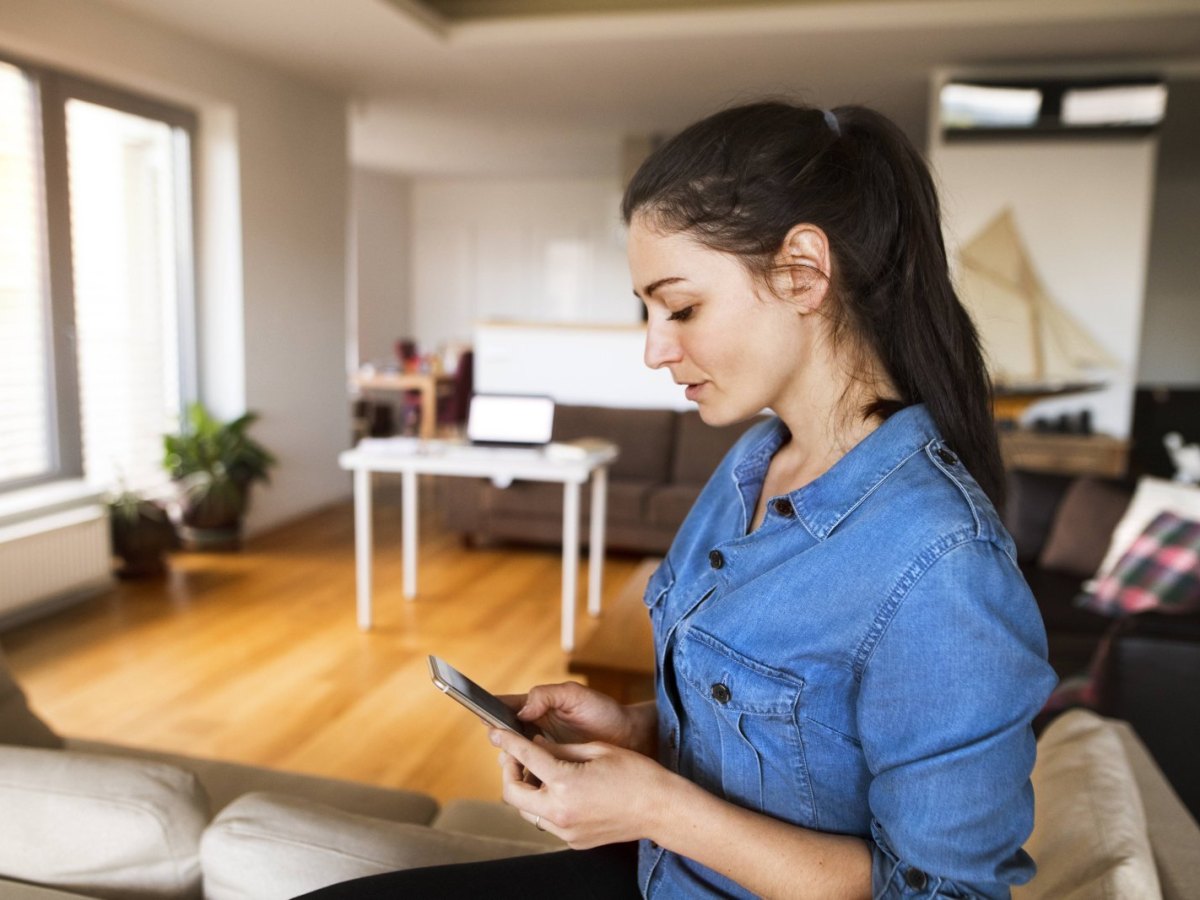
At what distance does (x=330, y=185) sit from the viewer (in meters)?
6.02

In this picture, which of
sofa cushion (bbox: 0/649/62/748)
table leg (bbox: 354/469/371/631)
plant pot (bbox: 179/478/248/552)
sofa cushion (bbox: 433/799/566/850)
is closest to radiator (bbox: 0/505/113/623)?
plant pot (bbox: 179/478/248/552)

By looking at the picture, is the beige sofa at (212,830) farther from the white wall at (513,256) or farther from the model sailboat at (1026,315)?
the white wall at (513,256)

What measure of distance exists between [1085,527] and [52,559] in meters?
3.83

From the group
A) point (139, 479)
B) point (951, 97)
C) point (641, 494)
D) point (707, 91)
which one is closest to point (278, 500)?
point (139, 479)

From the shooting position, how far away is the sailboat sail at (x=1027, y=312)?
521cm

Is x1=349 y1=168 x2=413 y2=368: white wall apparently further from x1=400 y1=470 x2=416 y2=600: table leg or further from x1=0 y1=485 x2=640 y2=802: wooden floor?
x1=400 y1=470 x2=416 y2=600: table leg

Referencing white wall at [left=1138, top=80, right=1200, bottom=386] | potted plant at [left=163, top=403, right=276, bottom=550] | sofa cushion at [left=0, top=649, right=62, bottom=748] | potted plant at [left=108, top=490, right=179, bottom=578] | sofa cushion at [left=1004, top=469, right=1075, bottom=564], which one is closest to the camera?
sofa cushion at [left=0, top=649, right=62, bottom=748]

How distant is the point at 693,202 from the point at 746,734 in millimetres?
454

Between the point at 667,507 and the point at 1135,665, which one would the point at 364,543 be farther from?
the point at 1135,665

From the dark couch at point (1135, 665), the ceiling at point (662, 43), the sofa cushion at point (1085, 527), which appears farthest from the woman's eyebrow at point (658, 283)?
the ceiling at point (662, 43)

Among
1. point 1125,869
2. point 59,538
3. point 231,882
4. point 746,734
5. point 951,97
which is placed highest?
point 951,97

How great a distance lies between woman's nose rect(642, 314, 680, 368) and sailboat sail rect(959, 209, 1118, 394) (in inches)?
188

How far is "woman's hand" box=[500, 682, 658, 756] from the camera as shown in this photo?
1.01 m

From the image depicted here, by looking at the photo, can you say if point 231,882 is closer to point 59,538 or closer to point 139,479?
point 59,538
